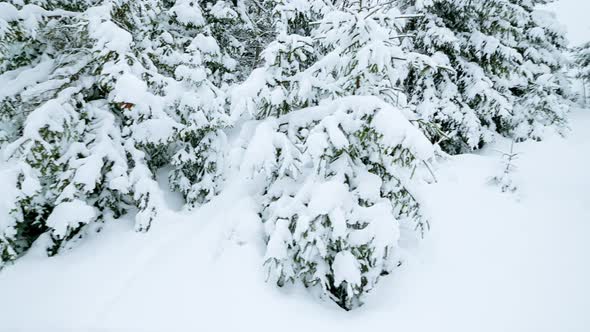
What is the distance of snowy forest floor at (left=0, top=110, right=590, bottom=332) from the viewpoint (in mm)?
3668

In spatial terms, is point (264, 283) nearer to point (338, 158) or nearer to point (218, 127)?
point (338, 158)

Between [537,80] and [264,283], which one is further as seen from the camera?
[537,80]

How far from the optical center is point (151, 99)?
505 cm

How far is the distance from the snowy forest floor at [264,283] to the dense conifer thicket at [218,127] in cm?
33

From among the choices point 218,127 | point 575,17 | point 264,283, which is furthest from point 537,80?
point 575,17

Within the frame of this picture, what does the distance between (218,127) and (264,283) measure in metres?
2.78

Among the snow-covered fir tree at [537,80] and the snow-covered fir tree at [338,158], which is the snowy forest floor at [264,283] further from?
the snow-covered fir tree at [537,80]

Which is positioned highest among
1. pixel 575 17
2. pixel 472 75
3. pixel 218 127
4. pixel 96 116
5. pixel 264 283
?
pixel 96 116

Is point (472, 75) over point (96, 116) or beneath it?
beneath

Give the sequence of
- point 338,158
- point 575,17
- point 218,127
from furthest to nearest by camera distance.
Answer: point 575,17
point 218,127
point 338,158

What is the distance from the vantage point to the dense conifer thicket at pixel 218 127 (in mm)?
3707

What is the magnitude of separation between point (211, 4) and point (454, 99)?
635 centimetres

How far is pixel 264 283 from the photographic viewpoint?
12.7 feet

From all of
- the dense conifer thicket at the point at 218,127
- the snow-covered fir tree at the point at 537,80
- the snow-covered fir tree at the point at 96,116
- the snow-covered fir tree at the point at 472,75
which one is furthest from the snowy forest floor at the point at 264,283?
the snow-covered fir tree at the point at 537,80
